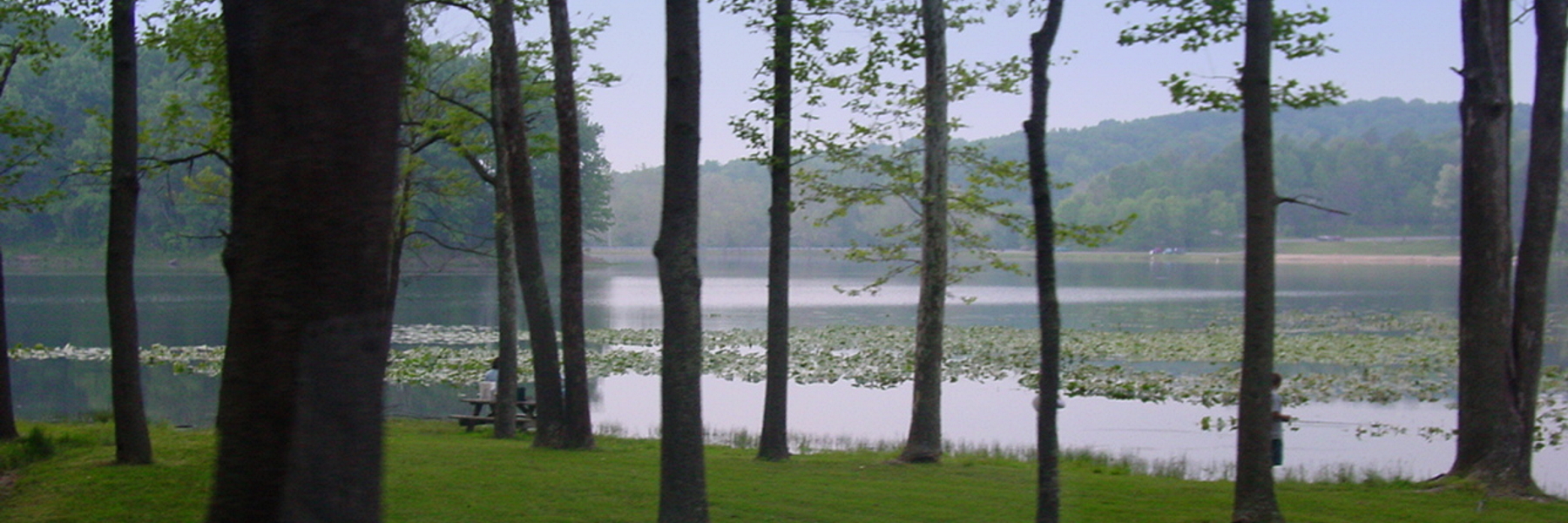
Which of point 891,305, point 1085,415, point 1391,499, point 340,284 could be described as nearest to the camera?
point 340,284

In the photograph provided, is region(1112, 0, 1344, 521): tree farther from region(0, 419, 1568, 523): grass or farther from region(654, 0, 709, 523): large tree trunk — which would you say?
region(654, 0, 709, 523): large tree trunk

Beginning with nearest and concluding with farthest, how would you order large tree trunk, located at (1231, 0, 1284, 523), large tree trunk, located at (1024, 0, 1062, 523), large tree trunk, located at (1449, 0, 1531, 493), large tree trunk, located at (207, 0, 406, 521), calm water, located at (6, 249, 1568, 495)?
1. large tree trunk, located at (207, 0, 406, 521)
2. large tree trunk, located at (1024, 0, 1062, 523)
3. large tree trunk, located at (1231, 0, 1284, 523)
4. large tree trunk, located at (1449, 0, 1531, 493)
5. calm water, located at (6, 249, 1568, 495)

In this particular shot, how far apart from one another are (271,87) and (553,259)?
69794 mm

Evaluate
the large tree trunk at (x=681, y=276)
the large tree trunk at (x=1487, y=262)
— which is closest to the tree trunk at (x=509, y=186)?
the large tree trunk at (x=681, y=276)

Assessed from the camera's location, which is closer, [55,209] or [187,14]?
[187,14]

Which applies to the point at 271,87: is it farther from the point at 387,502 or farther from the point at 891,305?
the point at 891,305

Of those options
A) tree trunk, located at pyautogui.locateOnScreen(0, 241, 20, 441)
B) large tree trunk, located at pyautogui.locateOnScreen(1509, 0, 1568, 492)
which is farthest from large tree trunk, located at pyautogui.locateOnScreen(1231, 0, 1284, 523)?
tree trunk, located at pyautogui.locateOnScreen(0, 241, 20, 441)

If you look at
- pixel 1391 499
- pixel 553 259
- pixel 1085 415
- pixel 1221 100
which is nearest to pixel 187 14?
pixel 1221 100

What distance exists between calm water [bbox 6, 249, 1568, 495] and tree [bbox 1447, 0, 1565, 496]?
10.7 feet

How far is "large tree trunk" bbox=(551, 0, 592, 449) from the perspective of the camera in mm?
11883

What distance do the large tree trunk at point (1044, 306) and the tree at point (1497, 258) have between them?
17.2 feet

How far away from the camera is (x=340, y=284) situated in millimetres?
3332

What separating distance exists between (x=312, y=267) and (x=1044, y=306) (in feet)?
14.4

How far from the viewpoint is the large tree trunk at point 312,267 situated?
3.31m
